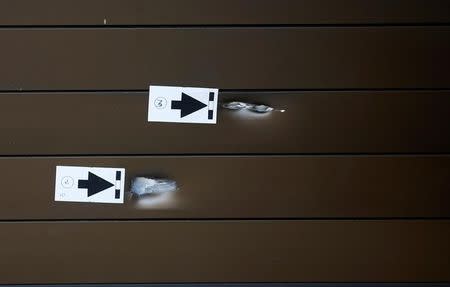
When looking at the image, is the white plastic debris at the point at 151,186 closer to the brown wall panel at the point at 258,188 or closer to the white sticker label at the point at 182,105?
the brown wall panel at the point at 258,188

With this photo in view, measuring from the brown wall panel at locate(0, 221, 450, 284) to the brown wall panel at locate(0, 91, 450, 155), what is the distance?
320mm

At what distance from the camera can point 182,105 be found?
2.31 meters

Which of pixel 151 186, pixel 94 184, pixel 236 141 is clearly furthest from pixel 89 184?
pixel 236 141

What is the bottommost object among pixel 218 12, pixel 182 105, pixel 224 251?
pixel 224 251

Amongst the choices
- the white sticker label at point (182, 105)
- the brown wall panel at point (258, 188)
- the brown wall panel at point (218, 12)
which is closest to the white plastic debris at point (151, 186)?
the brown wall panel at point (258, 188)

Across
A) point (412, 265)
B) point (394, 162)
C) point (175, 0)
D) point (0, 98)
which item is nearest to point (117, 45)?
point (175, 0)

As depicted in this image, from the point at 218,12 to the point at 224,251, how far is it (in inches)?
38.5

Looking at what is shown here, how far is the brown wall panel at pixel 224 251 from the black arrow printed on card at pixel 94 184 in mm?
147

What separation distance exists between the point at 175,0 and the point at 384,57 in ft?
2.78

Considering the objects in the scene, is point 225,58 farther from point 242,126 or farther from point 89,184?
point 89,184

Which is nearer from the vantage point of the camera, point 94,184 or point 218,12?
point 218,12

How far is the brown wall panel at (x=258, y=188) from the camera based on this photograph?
2.36m

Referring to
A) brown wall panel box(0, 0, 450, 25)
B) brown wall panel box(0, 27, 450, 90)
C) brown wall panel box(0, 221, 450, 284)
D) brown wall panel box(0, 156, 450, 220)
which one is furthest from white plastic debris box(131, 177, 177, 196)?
brown wall panel box(0, 0, 450, 25)

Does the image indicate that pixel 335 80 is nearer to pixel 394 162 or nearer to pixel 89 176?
pixel 394 162
